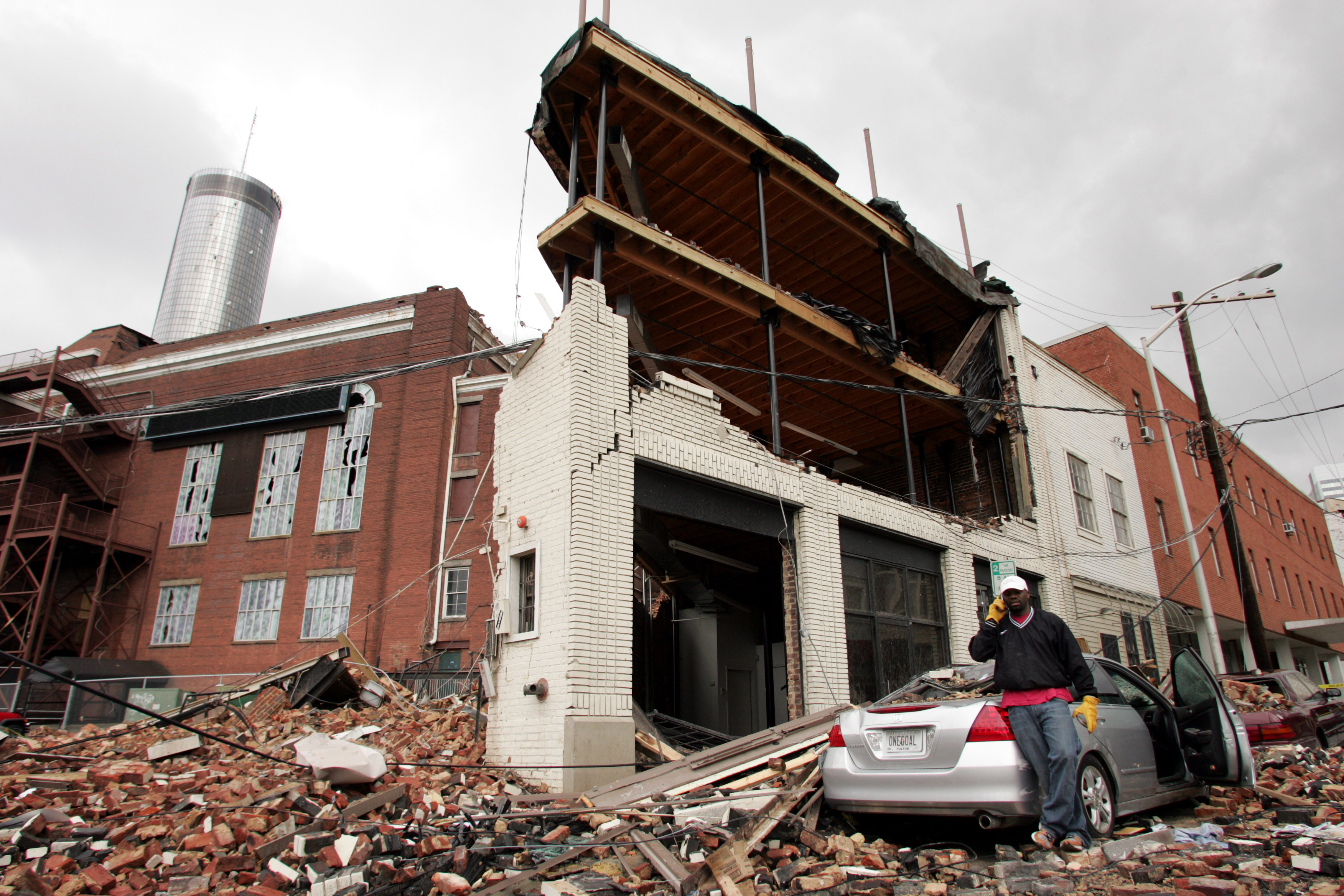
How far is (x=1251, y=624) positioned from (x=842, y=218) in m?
12.1

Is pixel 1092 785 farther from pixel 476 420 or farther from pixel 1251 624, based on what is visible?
pixel 476 420

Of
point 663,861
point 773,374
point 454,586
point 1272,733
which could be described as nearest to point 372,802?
point 663,861

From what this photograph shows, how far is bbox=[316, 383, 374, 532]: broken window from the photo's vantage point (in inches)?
956

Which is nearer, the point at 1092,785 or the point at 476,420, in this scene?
the point at 1092,785

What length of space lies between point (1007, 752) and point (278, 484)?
25.5 m

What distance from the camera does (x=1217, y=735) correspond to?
21.4 feet

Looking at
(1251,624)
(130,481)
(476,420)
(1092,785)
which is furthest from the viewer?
(130,481)

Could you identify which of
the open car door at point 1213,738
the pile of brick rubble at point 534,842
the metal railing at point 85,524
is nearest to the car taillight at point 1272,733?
the pile of brick rubble at point 534,842

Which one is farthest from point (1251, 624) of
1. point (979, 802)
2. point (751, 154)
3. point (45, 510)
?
point (45, 510)

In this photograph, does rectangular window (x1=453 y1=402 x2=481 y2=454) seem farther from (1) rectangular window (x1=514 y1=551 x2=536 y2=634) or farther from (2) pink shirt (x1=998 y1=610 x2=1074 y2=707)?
(2) pink shirt (x1=998 y1=610 x2=1074 y2=707)

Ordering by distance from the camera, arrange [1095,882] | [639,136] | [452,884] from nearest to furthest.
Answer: [1095,882] → [452,884] → [639,136]

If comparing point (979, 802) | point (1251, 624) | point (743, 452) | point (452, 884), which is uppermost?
point (743, 452)

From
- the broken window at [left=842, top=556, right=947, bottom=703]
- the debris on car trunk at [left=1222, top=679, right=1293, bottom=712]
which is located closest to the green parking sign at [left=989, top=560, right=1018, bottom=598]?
the broken window at [left=842, top=556, right=947, bottom=703]

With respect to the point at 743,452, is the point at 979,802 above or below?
below
